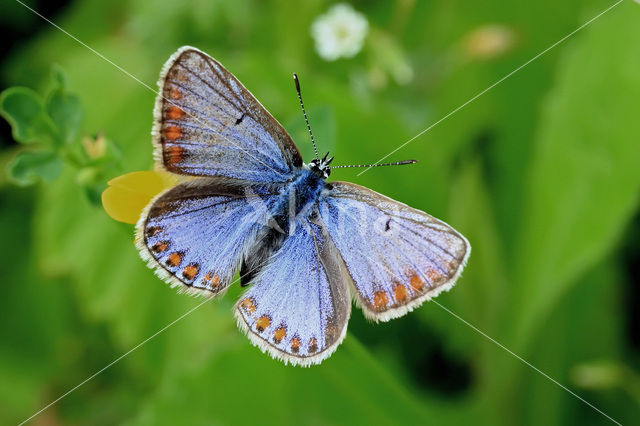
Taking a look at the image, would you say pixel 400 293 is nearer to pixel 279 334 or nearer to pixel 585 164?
pixel 279 334

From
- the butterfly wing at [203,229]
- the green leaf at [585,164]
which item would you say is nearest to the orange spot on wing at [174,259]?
the butterfly wing at [203,229]

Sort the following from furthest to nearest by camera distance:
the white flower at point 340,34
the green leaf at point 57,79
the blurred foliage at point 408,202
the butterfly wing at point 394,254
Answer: the white flower at point 340,34 < the blurred foliage at point 408,202 < the green leaf at point 57,79 < the butterfly wing at point 394,254

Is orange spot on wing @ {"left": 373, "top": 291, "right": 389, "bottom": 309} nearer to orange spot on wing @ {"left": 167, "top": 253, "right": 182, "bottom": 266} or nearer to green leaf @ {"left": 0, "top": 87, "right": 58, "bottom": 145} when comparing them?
orange spot on wing @ {"left": 167, "top": 253, "right": 182, "bottom": 266}

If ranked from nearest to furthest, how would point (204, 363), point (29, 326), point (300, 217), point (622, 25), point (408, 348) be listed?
point (300, 217) < point (204, 363) < point (622, 25) < point (408, 348) < point (29, 326)

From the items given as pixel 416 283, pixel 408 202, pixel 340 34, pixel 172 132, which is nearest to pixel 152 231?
pixel 172 132

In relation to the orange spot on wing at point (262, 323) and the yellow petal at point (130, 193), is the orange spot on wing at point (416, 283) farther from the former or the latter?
the yellow petal at point (130, 193)

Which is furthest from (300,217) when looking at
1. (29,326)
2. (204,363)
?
(29,326)

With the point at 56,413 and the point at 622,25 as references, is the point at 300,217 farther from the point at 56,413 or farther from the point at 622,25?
the point at 56,413
